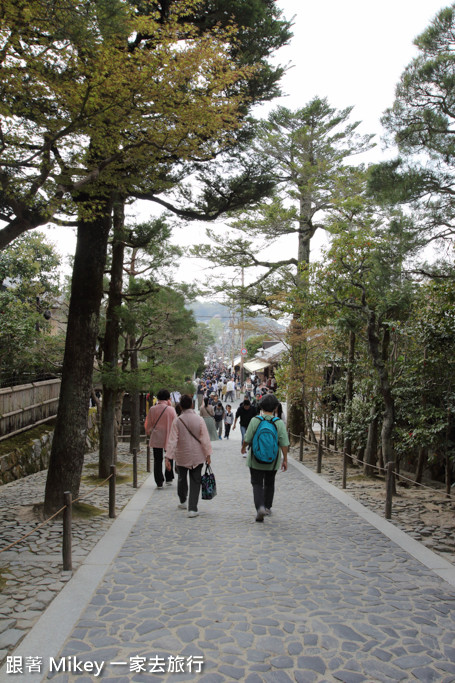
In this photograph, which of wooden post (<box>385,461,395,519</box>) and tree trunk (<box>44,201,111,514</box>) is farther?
wooden post (<box>385,461,395,519</box>)

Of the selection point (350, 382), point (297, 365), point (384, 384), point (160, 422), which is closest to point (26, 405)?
point (160, 422)

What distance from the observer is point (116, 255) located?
11070 mm

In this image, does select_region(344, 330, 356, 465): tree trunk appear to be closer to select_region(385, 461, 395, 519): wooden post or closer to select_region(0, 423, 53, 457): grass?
select_region(385, 461, 395, 519): wooden post

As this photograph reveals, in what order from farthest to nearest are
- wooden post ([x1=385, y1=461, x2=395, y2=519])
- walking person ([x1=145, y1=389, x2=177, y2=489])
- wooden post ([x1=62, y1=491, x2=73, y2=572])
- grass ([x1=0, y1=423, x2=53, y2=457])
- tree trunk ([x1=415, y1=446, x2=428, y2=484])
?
grass ([x1=0, y1=423, x2=53, y2=457]) < tree trunk ([x1=415, y1=446, x2=428, y2=484]) < walking person ([x1=145, y1=389, x2=177, y2=489]) < wooden post ([x1=385, y1=461, x2=395, y2=519]) < wooden post ([x1=62, y1=491, x2=73, y2=572])

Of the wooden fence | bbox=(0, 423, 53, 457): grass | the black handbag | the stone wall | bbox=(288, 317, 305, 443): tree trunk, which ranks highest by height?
bbox=(288, 317, 305, 443): tree trunk

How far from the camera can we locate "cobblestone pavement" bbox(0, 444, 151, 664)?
3869 millimetres

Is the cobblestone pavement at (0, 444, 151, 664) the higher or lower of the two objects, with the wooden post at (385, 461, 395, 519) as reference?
lower

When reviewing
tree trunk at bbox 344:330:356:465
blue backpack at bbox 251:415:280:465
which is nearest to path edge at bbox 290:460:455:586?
blue backpack at bbox 251:415:280:465

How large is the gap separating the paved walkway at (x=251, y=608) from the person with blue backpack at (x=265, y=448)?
47 centimetres

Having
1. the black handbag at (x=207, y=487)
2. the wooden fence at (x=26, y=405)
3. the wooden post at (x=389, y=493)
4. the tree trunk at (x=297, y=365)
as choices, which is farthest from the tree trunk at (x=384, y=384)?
the wooden fence at (x=26, y=405)

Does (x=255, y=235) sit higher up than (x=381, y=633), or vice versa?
(x=255, y=235)

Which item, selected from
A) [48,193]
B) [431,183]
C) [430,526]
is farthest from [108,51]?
[430,526]

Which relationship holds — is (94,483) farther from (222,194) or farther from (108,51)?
(108,51)

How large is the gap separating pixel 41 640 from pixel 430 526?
17.5 ft
